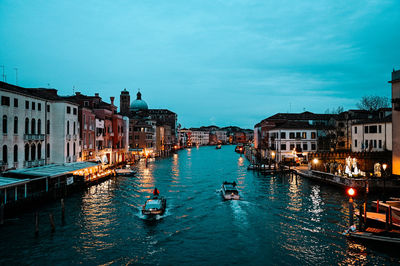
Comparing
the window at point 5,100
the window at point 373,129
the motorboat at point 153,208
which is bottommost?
the motorboat at point 153,208

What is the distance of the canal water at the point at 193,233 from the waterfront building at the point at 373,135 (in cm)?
1728

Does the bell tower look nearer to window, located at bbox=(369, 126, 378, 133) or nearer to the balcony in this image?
the balcony

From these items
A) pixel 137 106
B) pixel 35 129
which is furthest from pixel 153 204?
pixel 137 106

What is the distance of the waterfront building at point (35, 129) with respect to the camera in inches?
1195

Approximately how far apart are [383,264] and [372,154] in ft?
100

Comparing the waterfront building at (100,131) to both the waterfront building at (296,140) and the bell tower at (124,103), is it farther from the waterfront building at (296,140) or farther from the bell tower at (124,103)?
the bell tower at (124,103)

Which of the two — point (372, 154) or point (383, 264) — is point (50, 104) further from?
point (372, 154)

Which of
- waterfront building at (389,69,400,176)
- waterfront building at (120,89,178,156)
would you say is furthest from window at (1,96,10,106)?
waterfront building at (120,89,178,156)

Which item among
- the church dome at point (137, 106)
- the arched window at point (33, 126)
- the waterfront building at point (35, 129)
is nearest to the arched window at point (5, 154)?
the waterfront building at point (35, 129)

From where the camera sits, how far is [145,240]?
2036 cm

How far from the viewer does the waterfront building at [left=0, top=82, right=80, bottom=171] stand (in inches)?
1195

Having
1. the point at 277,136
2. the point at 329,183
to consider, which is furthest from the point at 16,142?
the point at 277,136

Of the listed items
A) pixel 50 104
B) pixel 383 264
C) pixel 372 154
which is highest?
pixel 50 104

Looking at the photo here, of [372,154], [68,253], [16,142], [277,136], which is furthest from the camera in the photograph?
[277,136]
